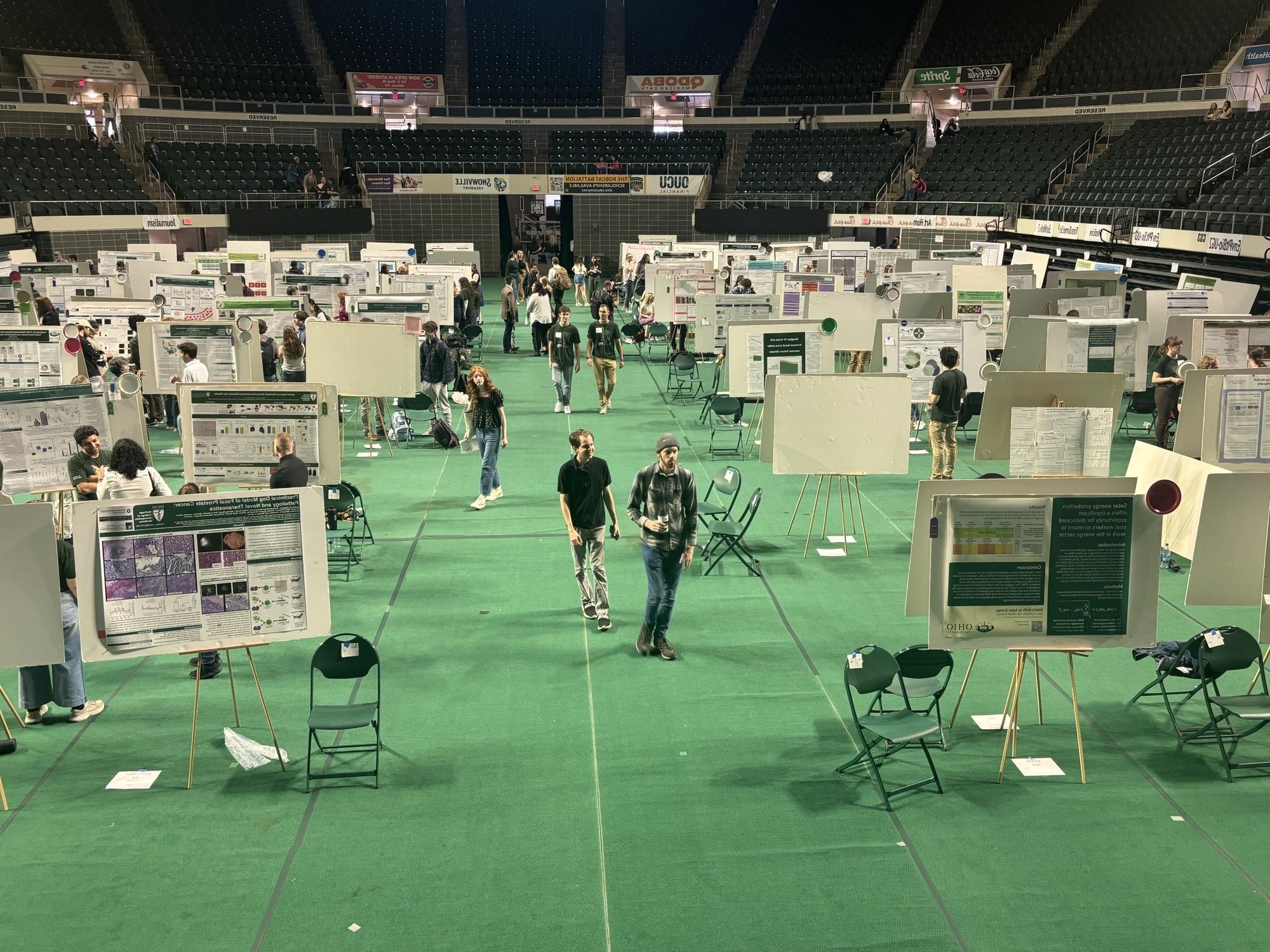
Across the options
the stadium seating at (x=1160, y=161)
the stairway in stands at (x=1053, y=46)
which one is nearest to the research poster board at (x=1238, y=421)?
the stadium seating at (x=1160, y=161)

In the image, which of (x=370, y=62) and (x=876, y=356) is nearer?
(x=876, y=356)

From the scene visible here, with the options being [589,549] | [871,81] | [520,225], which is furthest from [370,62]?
[589,549]

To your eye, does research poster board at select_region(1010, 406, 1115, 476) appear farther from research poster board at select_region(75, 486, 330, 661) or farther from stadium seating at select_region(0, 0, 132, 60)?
stadium seating at select_region(0, 0, 132, 60)

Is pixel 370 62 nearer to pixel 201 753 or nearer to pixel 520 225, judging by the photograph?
pixel 520 225

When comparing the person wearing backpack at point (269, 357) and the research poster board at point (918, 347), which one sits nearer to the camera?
the research poster board at point (918, 347)

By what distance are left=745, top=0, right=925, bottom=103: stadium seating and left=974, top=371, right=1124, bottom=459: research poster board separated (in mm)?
35995

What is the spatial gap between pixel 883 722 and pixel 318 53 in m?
45.6

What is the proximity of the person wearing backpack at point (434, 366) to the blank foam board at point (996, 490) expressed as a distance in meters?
10.9

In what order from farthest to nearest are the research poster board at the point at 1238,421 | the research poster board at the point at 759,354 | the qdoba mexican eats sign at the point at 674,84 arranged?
the qdoba mexican eats sign at the point at 674,84 → the research poster board at the point at 759,354 → the research poster board at the point at 1238,421

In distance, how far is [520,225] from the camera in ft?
150

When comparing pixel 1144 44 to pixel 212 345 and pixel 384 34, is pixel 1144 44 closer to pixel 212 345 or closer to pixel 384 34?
pixel 384 34

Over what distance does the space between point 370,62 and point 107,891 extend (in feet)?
146

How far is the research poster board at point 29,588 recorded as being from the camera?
699 centimetres

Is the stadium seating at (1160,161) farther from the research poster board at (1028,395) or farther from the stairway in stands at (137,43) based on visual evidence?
the stairway in stands at (137,43)
